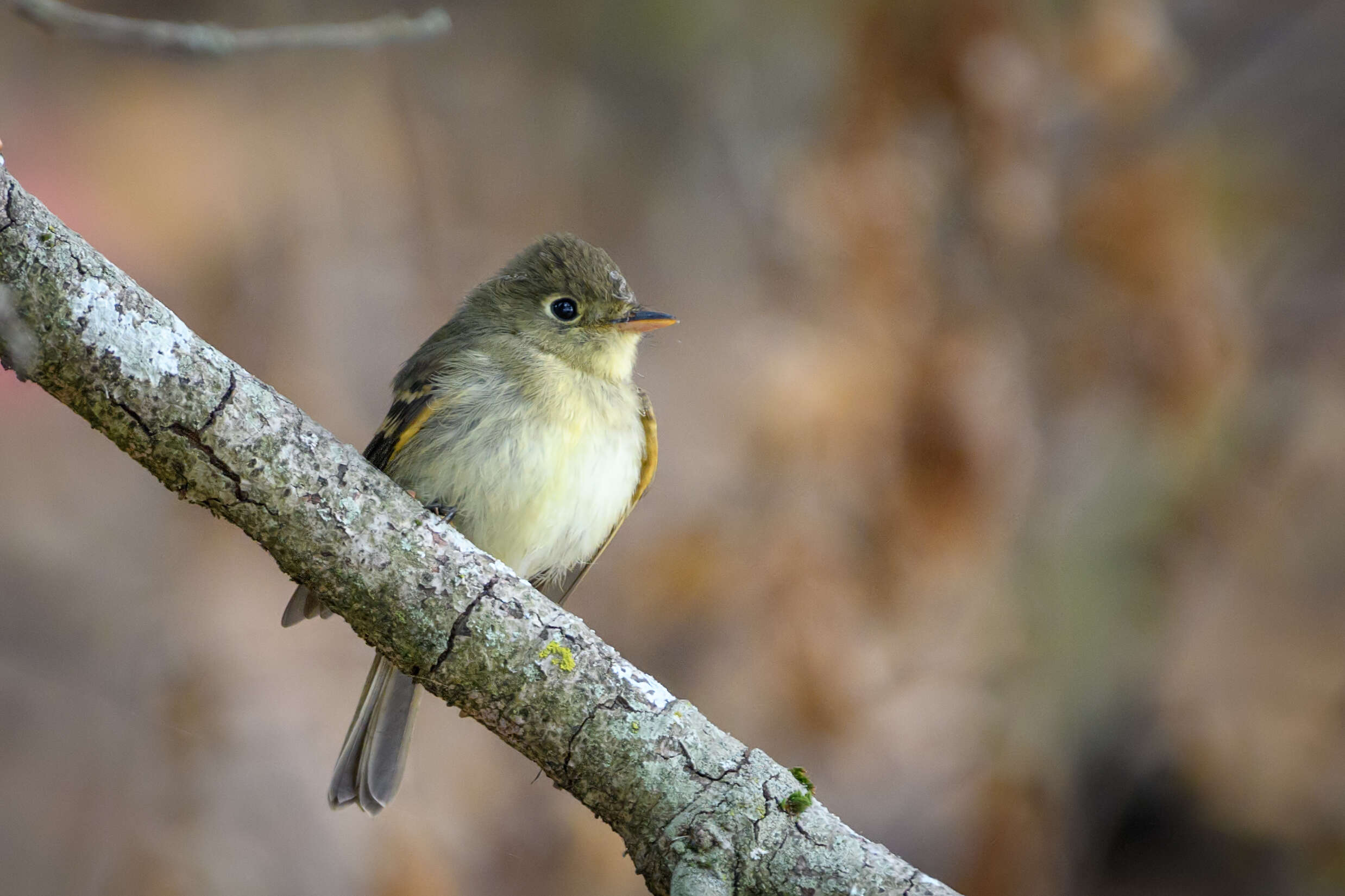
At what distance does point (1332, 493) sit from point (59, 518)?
5838 mm

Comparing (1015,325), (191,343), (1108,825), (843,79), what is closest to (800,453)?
(1015,325)

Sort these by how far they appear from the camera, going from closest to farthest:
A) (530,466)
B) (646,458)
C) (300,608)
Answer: (300,608) < (530,466) < (646,458)

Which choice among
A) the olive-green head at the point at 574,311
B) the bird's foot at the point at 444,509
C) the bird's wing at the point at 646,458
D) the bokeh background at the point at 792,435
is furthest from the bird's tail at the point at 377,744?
the bokeh background at the point at 792,435

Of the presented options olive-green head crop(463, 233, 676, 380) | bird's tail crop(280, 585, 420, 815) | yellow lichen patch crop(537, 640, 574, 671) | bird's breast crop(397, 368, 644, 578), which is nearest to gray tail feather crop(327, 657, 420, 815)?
bird's tail crop(280, 585, 420, 815)

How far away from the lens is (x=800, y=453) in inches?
195

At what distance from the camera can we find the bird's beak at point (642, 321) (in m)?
3.44

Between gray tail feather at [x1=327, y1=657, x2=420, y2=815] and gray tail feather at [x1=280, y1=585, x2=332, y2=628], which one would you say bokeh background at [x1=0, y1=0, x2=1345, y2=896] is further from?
gray tail feather at [x1=280, y1=585, x2=332, y2=628]

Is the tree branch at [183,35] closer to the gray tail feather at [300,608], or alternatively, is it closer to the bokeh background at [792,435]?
the gray tail feather at [300,608]

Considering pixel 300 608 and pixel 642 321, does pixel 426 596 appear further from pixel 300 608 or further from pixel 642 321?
pixel 642 321

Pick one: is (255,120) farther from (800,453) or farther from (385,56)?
(800,453)

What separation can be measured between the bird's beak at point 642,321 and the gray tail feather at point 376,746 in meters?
1.16

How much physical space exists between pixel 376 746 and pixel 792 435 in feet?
7.41

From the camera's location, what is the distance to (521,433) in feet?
10.3

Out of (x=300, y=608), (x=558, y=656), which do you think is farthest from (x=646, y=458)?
(x=558, y=656)
